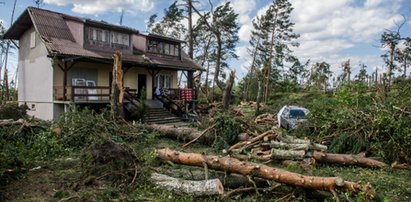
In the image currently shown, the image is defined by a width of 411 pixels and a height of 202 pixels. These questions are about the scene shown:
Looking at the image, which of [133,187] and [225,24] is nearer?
[133,187]

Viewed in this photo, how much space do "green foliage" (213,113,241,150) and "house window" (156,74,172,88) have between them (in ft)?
45.2

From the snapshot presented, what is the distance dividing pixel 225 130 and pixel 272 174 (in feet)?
18.8

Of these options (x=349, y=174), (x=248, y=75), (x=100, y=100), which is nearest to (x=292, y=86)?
(x=248, y=75)

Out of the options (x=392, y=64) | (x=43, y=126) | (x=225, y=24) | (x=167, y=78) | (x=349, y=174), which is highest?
(x=225, y=24)

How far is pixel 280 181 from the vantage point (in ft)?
21.8

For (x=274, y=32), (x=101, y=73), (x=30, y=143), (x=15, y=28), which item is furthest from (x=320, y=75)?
(x=30, y=143)

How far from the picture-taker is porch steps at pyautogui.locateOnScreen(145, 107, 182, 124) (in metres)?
19.9

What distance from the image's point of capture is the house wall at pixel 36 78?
19.0 meters

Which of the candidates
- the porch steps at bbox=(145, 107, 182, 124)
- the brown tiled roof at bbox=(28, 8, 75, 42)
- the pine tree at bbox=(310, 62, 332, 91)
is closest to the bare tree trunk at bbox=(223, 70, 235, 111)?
the porch steps at bbox=(145, 107, 182, 124)

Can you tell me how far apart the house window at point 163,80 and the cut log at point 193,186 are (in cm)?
1919

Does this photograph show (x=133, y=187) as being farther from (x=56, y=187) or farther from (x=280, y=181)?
(x=280, y=181)

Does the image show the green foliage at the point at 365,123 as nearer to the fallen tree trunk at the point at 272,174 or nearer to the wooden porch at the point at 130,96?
the fallen tree trunk at the point at 272,174

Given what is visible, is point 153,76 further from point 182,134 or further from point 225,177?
point 225,177

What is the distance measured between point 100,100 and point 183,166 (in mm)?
11356
